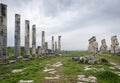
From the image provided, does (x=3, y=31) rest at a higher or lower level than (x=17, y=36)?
higher

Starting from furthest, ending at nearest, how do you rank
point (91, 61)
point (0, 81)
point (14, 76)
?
1. point (91, 61)
2. point (14, 76)
3. point (0, 81)

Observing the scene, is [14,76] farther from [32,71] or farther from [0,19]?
[0,19]

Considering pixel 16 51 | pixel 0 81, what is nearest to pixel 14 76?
pixel 0 81

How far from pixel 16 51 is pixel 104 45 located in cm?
3966

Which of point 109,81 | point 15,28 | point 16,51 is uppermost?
point 15,28

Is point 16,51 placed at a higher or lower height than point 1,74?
higher

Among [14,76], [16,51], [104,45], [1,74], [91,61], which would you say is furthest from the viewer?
[104,45]

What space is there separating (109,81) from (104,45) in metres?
48.7

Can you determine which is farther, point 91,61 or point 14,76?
point 91,61

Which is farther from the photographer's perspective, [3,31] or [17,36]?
[17,36]

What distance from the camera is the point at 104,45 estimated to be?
2498 inches

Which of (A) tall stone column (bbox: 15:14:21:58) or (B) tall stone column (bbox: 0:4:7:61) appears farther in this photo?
(A) tall stone column (bbox: 15:14:21:58)

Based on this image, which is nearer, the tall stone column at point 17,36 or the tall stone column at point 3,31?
the tall stone column at point 3,31

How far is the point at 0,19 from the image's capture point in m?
24.2
